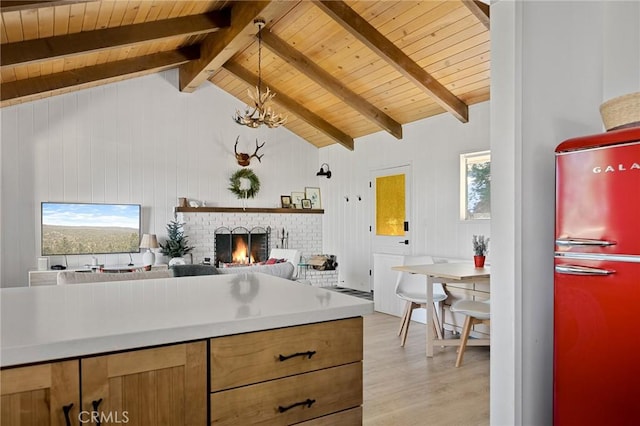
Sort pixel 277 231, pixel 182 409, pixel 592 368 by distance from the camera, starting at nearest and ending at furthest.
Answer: pixel 182 409 → pixel 592 368 → pixel 277 231

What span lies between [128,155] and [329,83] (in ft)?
10.9

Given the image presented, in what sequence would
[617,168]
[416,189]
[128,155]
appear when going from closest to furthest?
[617,168], [416,189], [128,155]

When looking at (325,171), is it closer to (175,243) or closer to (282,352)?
(175,243)

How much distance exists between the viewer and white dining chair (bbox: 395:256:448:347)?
4.12m

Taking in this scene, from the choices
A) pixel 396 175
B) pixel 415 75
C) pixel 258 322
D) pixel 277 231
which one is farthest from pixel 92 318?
pixel 277 231

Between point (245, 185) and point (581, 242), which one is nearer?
point (581, 242)

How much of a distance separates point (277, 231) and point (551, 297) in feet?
18.9

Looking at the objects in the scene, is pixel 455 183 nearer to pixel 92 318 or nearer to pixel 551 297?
pixel 551 297

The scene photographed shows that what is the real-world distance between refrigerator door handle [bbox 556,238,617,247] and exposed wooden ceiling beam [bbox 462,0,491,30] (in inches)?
92.4

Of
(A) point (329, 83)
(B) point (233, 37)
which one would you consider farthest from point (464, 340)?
(B) point (233, 37)

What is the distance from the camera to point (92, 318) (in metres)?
1.19

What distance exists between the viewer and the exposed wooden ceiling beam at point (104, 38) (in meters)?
3.90

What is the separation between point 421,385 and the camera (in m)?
3.11

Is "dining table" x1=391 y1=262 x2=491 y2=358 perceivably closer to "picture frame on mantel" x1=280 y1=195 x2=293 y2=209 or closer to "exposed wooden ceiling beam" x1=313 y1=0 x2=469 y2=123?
"exposed wooden ceiling beam" x1=313 y1=0 x2=469 y2=123
